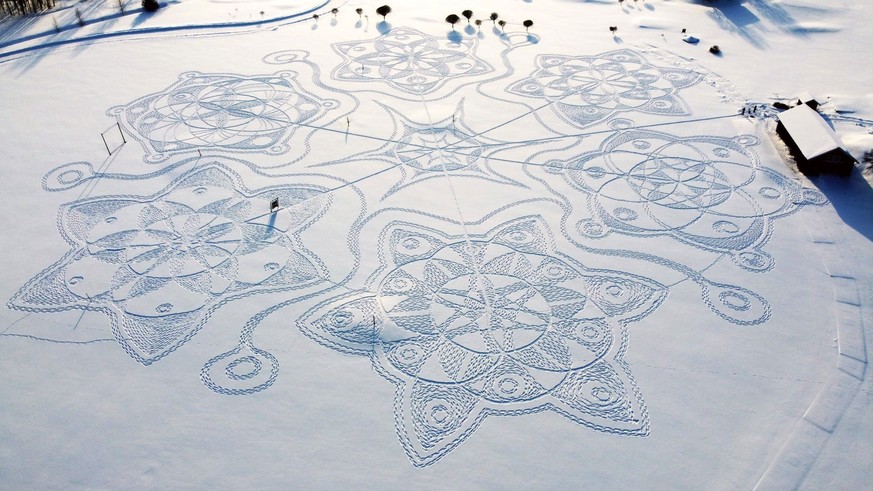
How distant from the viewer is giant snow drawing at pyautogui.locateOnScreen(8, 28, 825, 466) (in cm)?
949

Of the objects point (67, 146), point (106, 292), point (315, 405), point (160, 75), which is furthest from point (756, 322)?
point (160, 75)

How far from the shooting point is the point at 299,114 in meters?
16.4

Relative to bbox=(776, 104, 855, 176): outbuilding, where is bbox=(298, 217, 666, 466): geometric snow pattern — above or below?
below

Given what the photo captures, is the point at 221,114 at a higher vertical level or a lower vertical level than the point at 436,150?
higher

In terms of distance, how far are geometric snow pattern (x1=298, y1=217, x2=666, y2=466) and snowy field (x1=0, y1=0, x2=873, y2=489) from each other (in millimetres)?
49

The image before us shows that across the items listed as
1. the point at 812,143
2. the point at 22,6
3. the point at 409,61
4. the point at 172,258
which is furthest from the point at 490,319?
the point at 22,6

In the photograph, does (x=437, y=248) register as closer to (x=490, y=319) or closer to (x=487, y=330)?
(x=490, y=319)

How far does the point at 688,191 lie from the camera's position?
13352mm

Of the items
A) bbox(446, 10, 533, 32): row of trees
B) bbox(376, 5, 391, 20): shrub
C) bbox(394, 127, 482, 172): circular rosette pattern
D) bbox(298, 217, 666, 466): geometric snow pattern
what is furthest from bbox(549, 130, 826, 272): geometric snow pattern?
bbox(376, 5, 391, 20): shrub

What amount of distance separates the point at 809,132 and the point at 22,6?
89.5 feet

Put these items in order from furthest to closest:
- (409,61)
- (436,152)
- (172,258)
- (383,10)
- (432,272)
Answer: (383,10)
(409,61)
(436,152)
(172,258)
(432,272)

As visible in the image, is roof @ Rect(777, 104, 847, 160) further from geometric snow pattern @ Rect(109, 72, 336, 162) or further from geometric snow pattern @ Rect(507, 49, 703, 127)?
geometric snow pattern @ Rect(109, 72, 336, 162)

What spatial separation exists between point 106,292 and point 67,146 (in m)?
6.11

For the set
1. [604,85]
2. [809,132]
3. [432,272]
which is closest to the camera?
A: [432,272]
